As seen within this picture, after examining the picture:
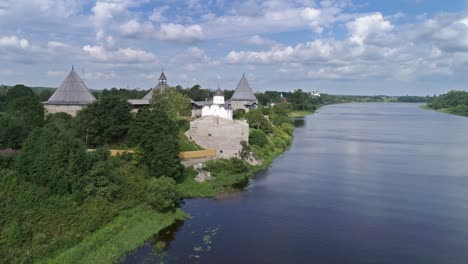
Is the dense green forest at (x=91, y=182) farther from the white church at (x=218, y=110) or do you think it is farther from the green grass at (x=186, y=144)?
the white church at (x=218, y=110)

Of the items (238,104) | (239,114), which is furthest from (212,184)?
(238,104)

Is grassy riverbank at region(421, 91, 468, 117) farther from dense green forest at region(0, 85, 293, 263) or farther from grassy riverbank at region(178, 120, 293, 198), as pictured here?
dense green forest at region(0, 85, 293, 263)

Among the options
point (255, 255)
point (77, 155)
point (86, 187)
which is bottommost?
point (255, 255)

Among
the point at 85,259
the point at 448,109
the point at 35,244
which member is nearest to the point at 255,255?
the point at 85,259

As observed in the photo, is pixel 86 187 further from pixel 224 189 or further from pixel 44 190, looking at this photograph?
pixel 224 189

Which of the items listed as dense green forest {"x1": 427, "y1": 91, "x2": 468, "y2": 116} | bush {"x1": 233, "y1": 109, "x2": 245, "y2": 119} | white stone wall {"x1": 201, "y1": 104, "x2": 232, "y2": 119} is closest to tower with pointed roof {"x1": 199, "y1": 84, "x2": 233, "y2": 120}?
white stone wall {"x1": 201, "y1": 104, "x2": 232, "y2": 119}

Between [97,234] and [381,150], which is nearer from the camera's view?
[97,234]
